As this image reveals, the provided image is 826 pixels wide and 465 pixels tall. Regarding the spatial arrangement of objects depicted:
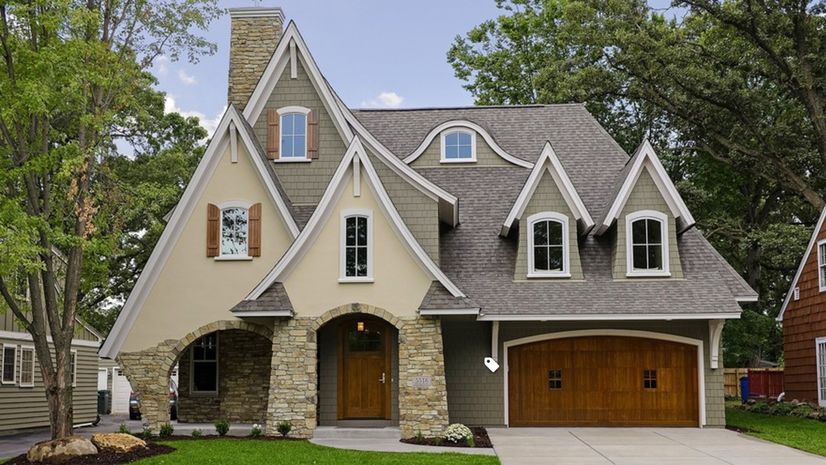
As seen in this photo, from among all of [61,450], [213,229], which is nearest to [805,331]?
[213,229]

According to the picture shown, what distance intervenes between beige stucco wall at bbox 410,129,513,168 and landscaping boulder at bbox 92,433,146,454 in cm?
1065

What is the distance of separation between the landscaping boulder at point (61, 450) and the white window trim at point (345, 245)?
19.7 ft

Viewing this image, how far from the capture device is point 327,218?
1905cm

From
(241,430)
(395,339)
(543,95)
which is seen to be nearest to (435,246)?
(395,339)

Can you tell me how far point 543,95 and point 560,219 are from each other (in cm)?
1225

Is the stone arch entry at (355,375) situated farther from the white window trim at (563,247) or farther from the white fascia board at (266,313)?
the white window trim at (563,247)

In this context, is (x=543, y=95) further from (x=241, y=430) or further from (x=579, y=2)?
(x=241, y=430)

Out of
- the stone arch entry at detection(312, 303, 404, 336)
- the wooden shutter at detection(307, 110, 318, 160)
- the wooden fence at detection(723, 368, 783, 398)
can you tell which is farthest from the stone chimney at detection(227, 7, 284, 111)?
the wooden fence at detection(723, 368, 783, 398)

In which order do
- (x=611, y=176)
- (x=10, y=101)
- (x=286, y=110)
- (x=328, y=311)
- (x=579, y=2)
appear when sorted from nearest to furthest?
→ (x=10, y=101)
(x=328, y=311)
(x=286, y=110)
(x=611, y=176)
(x=579, y=2)

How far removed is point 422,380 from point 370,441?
1602mm

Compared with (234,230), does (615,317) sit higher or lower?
lower

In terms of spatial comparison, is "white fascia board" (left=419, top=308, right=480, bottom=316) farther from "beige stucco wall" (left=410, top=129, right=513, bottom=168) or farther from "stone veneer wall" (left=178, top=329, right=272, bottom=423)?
"beige stucco wall" (left=410, top=129, right=513, bottom=168)

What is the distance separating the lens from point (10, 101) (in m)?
16.3

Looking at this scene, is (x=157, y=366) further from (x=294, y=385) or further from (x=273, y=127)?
(x=273, y=127)
